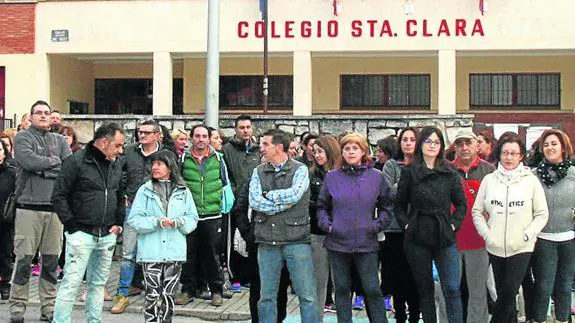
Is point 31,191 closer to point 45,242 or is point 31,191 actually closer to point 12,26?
point 45,242

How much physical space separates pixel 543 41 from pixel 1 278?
1497 cm

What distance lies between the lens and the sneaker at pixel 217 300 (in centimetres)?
871

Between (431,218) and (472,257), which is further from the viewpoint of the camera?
(472,257)

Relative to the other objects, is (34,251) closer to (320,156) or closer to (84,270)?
(84,270)

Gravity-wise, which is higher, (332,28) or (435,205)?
(332,28)

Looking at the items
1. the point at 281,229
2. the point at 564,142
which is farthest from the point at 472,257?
the point at 281,229

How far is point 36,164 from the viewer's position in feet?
25.1

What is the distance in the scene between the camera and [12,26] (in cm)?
2083

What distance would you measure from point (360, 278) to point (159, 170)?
2.10 meters

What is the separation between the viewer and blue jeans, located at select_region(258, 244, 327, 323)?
704cm

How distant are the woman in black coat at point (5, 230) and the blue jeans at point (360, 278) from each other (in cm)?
418

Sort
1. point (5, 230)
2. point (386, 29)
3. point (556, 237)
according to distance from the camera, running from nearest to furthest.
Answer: point (556, 237) < point (5, 230) < point (386, 29)

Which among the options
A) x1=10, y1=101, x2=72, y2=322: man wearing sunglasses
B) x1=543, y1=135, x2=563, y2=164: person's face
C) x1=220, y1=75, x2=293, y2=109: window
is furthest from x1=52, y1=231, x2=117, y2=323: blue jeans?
x1=220, y1=75, x2=293, y2=109: window

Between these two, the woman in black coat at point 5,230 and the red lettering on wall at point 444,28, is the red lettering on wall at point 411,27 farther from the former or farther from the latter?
the woman in black coat at point 5,230
